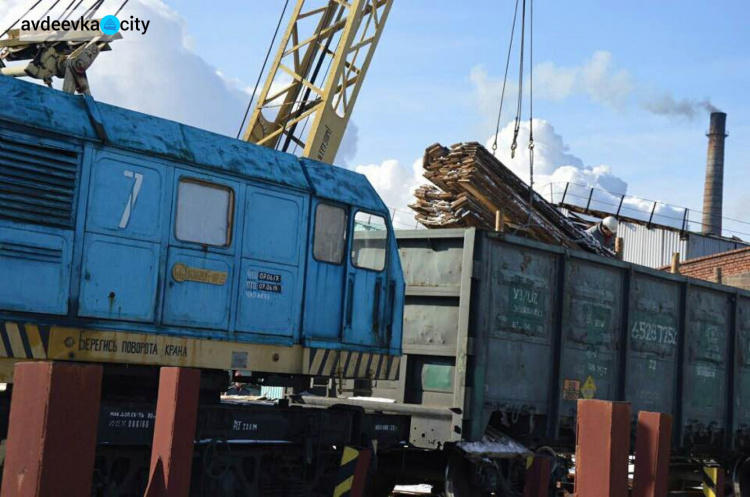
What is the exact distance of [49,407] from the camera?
12.6 ft

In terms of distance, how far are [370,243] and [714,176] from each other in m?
41.9

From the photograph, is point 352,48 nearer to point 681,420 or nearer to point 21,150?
point 681,420

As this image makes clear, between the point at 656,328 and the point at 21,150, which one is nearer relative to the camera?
the point at 21,150

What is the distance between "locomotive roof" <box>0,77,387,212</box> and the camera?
7336 millimetres

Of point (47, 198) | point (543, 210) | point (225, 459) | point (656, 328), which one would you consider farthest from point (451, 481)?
point (543, 210)

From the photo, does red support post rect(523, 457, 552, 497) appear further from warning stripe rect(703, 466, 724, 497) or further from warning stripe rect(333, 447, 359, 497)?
warning stripe rect(703, 466, 724, 497)

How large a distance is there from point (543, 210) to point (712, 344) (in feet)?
11.4

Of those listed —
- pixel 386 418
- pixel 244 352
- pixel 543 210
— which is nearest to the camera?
pixel 244 352

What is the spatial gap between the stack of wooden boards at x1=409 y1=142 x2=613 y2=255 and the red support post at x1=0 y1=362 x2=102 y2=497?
10147mm

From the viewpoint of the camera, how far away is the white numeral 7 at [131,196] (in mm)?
7727

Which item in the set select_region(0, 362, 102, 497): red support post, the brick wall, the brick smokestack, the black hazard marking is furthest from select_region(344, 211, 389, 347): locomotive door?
the brick smokestack

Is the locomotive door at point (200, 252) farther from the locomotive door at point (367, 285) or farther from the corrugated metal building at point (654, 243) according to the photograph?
the corrugated metal building at point (654, 243)

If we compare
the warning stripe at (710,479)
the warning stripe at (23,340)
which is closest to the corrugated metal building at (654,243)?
the warning stripe at (710,479)

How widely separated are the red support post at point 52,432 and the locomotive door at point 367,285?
5.47m
